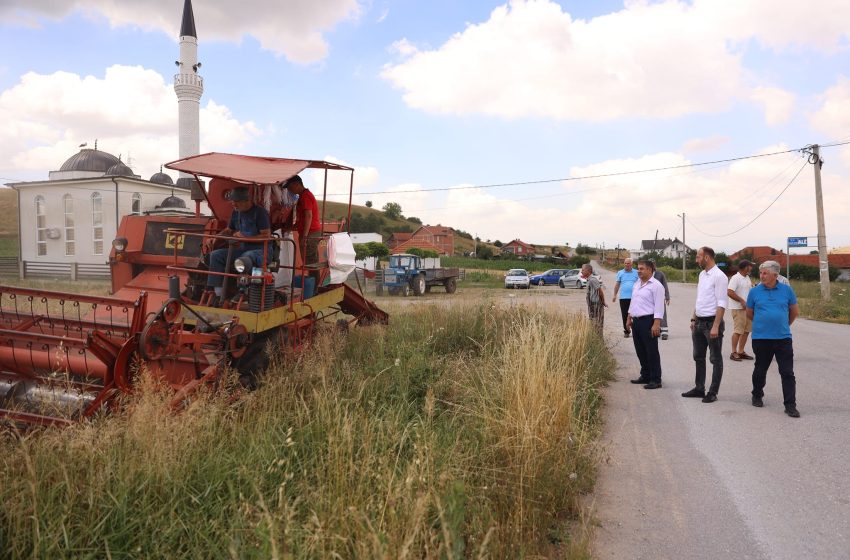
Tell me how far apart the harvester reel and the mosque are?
3179 centimetres

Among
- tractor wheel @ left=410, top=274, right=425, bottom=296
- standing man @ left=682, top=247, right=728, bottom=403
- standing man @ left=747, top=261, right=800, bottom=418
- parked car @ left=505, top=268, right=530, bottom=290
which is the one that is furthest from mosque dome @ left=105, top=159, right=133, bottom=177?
standing man @ left=747, top=261, right=800, bottom=418

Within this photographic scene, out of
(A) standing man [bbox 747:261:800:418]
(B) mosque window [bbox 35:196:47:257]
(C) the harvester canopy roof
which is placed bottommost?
(A) standing man [bbox 747:261:800:418]

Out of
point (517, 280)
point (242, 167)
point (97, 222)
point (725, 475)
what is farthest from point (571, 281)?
point (725, 475)

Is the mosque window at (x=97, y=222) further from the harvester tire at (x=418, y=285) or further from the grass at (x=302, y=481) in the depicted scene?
the grass at (x=302, y=481)

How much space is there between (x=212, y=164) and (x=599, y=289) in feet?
25.3

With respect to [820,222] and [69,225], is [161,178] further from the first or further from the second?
[820,222]

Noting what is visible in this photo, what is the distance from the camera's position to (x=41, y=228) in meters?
37.0

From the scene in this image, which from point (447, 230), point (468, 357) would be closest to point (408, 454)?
point (468, 357)

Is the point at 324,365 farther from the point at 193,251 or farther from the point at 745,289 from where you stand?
the point at 745,289

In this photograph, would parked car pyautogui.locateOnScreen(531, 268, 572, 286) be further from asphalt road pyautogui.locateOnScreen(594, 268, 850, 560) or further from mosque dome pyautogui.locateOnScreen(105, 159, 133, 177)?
asphalt road pyautogui.locateOnScreen(594, 268, 850, 560)

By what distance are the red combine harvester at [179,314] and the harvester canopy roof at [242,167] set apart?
0.01 meters

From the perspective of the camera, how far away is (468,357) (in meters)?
8.25

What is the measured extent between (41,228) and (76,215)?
2.99 metres

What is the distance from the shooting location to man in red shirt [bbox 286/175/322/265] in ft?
24.3
